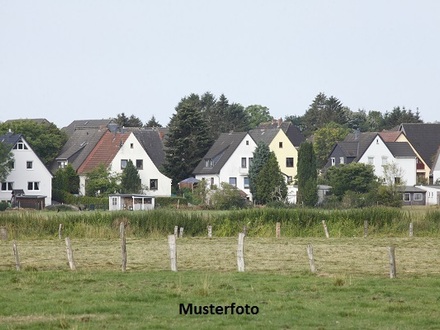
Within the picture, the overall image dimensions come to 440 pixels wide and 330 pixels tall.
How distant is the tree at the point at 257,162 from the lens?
10631 centimetres

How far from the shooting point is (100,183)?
346 feet

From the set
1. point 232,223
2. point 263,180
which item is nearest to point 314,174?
point 263,180

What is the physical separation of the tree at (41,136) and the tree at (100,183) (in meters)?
10.8

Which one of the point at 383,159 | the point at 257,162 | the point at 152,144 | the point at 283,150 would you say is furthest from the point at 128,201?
the point at 383,159

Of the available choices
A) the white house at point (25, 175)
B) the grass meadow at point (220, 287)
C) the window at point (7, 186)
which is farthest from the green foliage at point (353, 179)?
the grass meadow at point (220, 287)

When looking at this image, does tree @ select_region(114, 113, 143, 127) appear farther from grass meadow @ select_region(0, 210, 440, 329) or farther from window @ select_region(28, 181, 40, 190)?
grass meadow @ select_region(0, 210, 440, 329)

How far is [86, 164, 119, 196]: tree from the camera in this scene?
10575cm

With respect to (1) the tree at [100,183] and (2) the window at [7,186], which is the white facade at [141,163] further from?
(2) the window at [7,186]

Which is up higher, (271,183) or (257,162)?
(257,162)

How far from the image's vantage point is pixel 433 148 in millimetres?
127062

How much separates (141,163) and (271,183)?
17737 millimetres

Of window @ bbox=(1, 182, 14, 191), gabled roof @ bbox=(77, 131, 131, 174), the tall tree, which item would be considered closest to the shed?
window @ bbox=(1, 182, 14, 191)

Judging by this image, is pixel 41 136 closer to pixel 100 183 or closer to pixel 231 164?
pixel 100 183

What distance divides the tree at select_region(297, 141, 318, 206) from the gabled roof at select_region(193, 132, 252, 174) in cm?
1393
